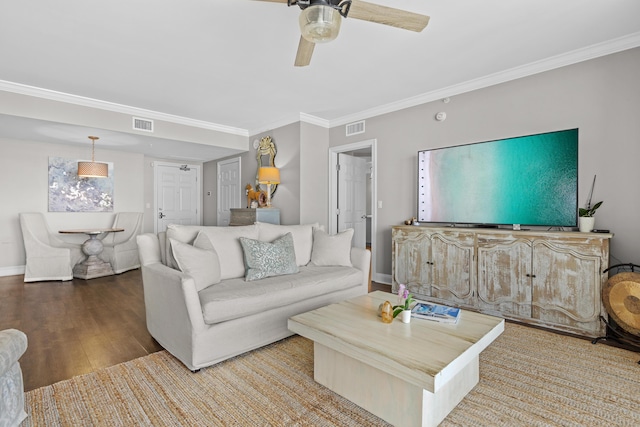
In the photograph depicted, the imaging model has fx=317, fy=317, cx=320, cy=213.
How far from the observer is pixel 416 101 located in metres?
4.07

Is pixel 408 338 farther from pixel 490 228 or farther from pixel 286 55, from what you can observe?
pixel 286 55

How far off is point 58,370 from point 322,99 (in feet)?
12.2

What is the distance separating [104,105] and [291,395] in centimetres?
441

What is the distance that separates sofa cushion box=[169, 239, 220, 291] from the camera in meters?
2.34

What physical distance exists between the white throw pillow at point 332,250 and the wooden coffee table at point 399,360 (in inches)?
49.4

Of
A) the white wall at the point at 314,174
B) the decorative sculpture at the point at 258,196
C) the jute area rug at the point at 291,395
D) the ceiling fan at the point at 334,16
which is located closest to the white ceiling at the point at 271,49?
the ceiling fan at the point at 334,16

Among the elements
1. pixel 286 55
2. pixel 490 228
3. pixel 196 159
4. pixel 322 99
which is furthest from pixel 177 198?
pixel 490 228

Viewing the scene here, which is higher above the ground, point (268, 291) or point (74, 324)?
point (268, 291)

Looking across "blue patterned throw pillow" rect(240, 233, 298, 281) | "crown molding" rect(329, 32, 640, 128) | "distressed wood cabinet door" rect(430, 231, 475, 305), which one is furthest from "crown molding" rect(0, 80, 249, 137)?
"distressed wood cabinet door" rect(430, 231, 475, 305)

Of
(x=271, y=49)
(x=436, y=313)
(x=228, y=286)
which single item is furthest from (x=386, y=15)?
(x=228, y=286)

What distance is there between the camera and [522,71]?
3.22 meters

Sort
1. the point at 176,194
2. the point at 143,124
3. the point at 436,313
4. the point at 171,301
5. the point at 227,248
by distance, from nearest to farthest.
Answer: the point at 436,313 → the point at 171,301 → the point at 227,248 → the point at 143,124 → the point at 176,194

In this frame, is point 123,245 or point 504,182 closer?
point 504,182

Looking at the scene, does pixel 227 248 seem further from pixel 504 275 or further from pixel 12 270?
pixel 12 270
